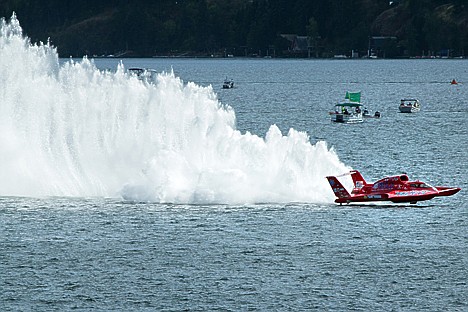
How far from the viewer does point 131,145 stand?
81062 millimetres

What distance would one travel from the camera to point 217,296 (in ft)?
177

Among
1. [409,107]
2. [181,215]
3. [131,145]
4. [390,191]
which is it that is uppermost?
[131,145]

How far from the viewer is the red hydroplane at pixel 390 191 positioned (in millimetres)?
73000

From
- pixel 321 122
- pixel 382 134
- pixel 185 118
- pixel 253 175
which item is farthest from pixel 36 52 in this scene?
pixel 321 122

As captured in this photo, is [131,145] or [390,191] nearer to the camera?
[390,191]

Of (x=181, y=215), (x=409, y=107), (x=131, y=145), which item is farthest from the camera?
(x=409, y=107)

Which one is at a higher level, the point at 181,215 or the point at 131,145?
the point at 131,145

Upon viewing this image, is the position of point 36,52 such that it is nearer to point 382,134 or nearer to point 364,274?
point 364,274

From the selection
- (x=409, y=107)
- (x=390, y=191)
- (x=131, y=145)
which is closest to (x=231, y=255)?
(x=390, y=191)

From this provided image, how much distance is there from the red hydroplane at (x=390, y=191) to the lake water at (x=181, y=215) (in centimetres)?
106

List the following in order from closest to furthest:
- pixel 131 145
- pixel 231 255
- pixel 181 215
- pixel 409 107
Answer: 1. pixel 231 255
2. pixel 181 215
3. pixel 131 145
4. pixel 409 107

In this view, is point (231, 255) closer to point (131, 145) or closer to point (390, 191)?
point (390, 191)

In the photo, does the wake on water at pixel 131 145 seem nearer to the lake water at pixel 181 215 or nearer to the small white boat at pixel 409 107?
the lake water at pixel 181 215

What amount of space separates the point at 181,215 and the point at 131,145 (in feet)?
36.0
